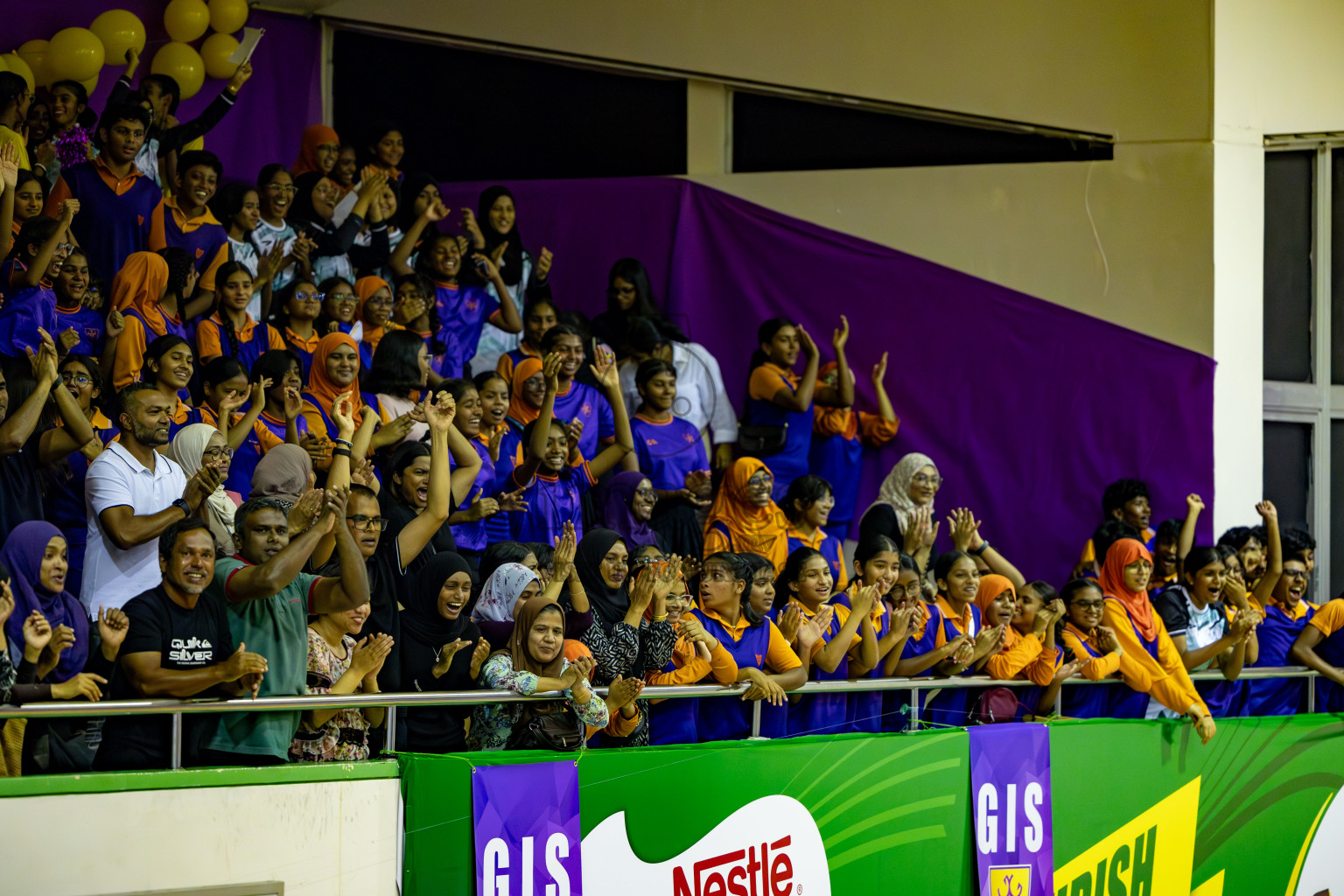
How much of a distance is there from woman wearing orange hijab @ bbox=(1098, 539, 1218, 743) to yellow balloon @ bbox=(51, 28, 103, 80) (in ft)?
20.3

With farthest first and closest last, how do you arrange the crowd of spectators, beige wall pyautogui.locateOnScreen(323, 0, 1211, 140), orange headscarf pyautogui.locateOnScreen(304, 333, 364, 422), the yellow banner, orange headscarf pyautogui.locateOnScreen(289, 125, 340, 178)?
beige wall pyautogui.locateOnScreen(323, 0, 1211, 140) → orange headscarf pyautogui.locateOnScreen(289, 125, 340, 178) → orange headscarf pyautogui.locateOnScreen(304, 333, 364, 422) → the yellow banner → the crowd of spectators

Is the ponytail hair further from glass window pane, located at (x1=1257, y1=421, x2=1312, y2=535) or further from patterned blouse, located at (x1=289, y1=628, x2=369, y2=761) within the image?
patterned blouse, located at (x1=289, y1=628, x2=369, y2=761)

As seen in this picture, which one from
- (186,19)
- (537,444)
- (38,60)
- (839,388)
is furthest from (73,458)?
(839,388)

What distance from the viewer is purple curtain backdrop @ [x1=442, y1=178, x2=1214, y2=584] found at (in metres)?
9.84

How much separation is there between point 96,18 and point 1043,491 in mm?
6471

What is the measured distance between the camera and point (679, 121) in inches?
424

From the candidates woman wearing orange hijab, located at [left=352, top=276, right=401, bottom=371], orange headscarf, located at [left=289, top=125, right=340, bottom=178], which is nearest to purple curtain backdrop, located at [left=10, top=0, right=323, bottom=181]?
orange headscarf, located at [left=289, top=125, right=340, bottom=178]

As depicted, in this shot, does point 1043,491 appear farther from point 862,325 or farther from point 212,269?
point 212,269

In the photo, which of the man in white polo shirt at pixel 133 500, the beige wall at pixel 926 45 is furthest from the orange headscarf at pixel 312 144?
the man in white polo shirt at pixel 133 500

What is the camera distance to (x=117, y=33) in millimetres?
9180

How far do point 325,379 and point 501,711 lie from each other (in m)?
Answer: 2.50

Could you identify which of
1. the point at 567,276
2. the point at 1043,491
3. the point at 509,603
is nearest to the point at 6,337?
the point at 509,603

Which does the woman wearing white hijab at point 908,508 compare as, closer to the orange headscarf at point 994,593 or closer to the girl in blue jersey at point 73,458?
the orange headscarf at point 994,593

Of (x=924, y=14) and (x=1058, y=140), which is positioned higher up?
(x=924, y=14)
